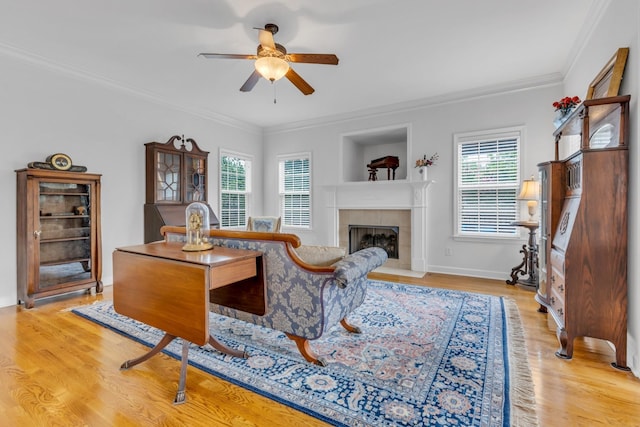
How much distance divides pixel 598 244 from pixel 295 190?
459 centimetres

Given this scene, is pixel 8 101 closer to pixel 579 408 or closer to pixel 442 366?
pixel 442 366

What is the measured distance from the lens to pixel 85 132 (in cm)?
360

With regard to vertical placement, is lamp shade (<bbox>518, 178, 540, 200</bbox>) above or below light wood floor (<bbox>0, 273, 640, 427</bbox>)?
above

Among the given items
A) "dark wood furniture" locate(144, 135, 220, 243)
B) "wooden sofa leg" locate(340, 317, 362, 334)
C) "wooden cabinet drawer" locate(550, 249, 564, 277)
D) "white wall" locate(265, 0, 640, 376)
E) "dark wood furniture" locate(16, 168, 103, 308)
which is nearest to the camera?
"wooden cabinet drawer" locate(550, 249, 564, 277)

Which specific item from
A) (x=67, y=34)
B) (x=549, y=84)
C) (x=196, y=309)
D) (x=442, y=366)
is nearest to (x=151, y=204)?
(x=67, y=34)

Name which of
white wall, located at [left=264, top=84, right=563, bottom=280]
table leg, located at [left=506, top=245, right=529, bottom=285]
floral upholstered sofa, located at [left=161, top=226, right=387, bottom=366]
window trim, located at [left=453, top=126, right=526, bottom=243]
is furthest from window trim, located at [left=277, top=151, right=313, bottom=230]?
floral upholstered sofa, located at [left=161, top=226, right=387, bottom=366]

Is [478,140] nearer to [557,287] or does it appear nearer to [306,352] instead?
[557,287]

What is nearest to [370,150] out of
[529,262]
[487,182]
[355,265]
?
[487,182]

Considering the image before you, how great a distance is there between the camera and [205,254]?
177 cm

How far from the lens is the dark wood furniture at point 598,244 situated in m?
1.88

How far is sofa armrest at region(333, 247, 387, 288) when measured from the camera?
1.72 m

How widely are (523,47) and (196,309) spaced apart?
379 centimetres

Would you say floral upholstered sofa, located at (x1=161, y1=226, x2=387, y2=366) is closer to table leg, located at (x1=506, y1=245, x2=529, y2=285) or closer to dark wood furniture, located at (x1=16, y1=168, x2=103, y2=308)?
dark wood furniture, located at (x1=16, y1=168, x2=103, y2=308)

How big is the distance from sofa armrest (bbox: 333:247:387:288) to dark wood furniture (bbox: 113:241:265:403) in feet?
1.73
